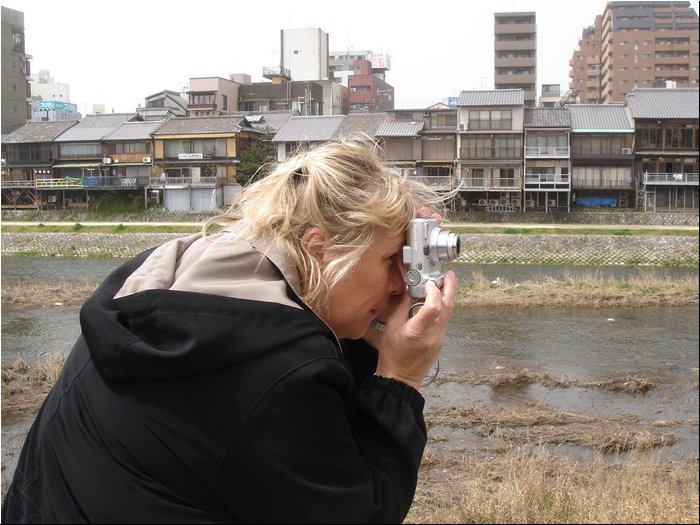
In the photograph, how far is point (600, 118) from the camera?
62.3ft

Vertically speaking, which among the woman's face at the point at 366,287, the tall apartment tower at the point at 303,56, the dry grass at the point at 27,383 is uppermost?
the tall apartment tower at the point at 303,56

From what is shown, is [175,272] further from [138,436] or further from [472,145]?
[472,145]

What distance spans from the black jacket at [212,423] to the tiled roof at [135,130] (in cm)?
2129

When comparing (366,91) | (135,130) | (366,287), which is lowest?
(366,287)

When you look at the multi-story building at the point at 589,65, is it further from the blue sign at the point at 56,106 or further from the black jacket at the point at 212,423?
the black jacket at the point at 212,423

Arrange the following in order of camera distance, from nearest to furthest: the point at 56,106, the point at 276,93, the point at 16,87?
the point at 16,87 → the point at 276,93 → the point at 56,106

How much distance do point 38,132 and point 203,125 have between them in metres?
6.16

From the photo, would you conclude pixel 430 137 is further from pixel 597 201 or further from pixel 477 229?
pixel 477 229

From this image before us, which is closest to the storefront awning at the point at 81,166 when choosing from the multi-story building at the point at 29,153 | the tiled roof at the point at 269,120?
the multi-story building at the point at 29,153

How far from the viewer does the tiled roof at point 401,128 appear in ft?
63.1

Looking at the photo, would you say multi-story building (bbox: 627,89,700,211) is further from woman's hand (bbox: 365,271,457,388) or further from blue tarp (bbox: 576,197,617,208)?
woman's hand (bbox: 365,271,457,388)

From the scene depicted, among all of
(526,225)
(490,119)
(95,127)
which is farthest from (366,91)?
(526,225)

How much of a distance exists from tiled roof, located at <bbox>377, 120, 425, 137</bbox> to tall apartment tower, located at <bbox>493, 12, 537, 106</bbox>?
1048 centimetres

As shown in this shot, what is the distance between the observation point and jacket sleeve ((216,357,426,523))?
57 cm
